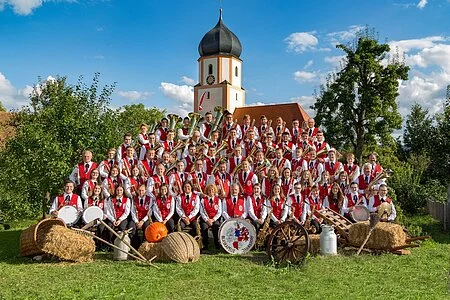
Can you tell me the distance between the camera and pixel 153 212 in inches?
395

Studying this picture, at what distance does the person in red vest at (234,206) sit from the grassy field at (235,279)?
3.31ft

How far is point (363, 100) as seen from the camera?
942 inches

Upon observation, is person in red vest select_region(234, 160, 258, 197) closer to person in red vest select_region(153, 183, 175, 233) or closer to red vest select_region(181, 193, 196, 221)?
red vest select_region(181, 193, 196, 221)

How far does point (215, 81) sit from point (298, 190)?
37.6m

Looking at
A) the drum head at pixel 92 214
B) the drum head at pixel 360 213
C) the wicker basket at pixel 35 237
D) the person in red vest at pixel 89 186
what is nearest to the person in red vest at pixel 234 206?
the drum head at pixel 360 213

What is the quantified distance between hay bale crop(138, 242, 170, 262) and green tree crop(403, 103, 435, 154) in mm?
26362

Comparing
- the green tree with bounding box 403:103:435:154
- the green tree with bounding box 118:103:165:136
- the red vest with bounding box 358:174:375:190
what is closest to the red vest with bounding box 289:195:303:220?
the red vest with bounding box 358:174:375:190

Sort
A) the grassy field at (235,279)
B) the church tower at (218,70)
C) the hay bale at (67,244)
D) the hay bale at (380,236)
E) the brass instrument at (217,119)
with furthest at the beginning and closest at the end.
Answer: the church tower at (218,70) → the brass instrument at (217,119) → the hay bale at (380,236) → the hay bale at (67,244) → the grassy field at (235,279)

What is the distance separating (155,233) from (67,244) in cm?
163

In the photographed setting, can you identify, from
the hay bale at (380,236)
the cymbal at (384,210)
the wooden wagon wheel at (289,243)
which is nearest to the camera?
the wooden wagon wheel at (289,243)

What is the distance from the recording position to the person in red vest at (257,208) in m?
10.0

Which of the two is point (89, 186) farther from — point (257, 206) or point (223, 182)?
point (257, 206)

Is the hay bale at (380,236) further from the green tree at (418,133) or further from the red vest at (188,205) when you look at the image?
the green tree at (418,133)

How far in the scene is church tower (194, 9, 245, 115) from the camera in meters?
46.7
